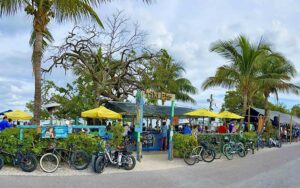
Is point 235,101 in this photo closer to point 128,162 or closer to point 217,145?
point 217,145

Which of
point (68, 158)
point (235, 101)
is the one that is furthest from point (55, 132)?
point (235, 101)

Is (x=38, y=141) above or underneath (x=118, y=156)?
above

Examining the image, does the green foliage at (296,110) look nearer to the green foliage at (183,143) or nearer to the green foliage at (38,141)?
the green foliage at (183,143)

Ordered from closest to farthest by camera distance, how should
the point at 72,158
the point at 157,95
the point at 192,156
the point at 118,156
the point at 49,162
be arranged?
the point at 49,162 → the point at 72,158 → the point at 118,156 → the point at 192,156 → the point at 157,95

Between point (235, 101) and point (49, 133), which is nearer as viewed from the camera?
point (49, 133)

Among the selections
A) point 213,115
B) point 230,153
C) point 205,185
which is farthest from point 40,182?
point 213,115

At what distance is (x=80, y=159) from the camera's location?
489 inches

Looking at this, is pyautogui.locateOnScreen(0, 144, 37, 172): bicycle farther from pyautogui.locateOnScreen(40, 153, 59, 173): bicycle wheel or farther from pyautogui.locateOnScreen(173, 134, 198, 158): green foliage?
pyautogui.locateOnScreen(173, 134, 198, 158): green foliage

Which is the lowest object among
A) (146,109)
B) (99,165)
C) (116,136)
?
(99,165)

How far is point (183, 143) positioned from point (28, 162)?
22.8 feet

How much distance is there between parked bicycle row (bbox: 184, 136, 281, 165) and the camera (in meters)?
15.7

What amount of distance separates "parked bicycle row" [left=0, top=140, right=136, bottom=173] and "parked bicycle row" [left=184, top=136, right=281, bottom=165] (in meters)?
3.34

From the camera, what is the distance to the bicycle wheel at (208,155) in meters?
16.1


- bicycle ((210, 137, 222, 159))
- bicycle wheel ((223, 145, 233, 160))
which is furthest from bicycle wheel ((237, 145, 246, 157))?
bicycle wheel ((223, 145, 233, 160))
